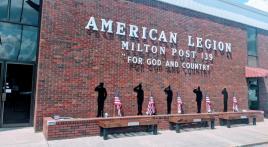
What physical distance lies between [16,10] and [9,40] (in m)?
1.17

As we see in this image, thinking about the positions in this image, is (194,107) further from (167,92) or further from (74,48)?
(74,48)

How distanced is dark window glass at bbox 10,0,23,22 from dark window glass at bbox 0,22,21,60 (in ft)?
0.98

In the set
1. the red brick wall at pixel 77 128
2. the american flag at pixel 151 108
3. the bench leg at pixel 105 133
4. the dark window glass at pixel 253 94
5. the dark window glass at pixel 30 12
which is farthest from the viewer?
the dark window glass at pixel 253 94

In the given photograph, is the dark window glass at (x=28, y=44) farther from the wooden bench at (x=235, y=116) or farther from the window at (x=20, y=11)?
the wooden bench at (x=235, y=116)

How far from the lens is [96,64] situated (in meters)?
9.86

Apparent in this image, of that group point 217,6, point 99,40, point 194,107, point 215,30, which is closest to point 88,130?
point 99,40

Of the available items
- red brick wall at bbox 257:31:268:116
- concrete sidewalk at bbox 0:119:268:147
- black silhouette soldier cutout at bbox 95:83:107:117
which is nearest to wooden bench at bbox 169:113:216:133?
concrete sidewalk at bbox 0:119:268:147

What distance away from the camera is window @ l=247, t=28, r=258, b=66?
1538cm

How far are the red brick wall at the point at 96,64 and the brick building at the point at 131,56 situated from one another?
0.03 m

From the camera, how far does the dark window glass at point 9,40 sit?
902cm

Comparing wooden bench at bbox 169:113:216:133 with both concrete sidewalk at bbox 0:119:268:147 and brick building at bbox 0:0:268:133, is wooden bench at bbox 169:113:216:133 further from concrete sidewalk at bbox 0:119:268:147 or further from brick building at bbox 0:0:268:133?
brick building at bbox 0:0:268:133

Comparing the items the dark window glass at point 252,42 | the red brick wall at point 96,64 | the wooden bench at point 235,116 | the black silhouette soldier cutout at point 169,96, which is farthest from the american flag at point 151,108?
the dark window glass at point 252,42

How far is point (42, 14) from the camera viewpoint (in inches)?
355

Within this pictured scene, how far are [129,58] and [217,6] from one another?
21.1ft
